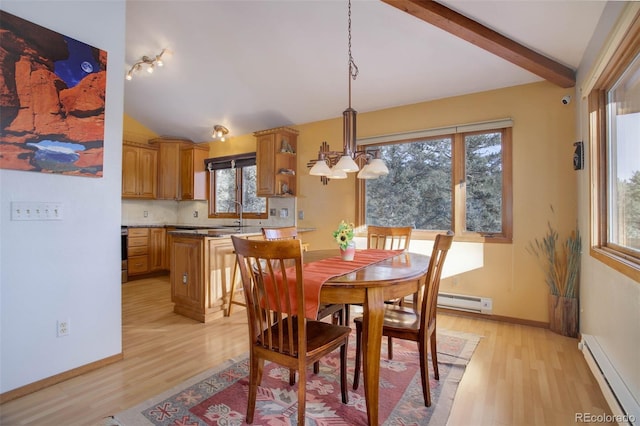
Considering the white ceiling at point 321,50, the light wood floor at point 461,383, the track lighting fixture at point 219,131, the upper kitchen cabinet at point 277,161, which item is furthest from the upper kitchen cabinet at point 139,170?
the light wood floor at point 461,383

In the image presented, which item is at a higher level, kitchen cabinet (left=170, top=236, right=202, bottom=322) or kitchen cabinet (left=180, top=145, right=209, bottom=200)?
kitchen cabinet (left=180, top=145, right=209, bottom=200)

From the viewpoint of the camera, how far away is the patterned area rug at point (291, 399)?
5.42 ft

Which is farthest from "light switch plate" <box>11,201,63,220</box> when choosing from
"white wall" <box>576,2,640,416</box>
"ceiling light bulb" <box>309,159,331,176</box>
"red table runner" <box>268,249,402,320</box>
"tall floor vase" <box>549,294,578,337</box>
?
"tall floor vase" <box>549,294,578,337</box>

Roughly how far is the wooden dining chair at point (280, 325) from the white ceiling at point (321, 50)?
1987 millimetres

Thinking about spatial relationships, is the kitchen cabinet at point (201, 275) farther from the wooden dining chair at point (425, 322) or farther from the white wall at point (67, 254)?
the wooden dining chair at point (425, 322)

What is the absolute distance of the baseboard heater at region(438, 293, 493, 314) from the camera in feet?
10.5

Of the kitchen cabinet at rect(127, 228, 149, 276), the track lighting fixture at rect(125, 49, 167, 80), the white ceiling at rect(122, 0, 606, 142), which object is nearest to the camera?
the white ceiling at rect(122, 0, 606, 142)

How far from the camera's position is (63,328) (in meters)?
2.06

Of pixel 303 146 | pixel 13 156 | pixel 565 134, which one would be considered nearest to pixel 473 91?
pixel 565 134

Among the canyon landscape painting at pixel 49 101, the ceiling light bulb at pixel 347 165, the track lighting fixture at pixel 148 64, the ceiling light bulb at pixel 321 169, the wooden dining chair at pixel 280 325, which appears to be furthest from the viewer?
the track lighting fixture at pixel 148 64

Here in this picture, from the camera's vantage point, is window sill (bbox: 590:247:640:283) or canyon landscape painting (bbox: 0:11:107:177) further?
canyon landscape painting (bbox: 0:11:107:177)

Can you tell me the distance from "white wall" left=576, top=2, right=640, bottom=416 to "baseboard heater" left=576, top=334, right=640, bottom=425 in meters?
0.04

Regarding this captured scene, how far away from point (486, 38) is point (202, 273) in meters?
3.26

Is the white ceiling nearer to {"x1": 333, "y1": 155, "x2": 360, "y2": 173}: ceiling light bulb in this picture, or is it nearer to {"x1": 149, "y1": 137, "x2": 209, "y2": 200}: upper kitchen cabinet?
{"x1": 149, "y1": 137, "x2": 209, "y2": 200}: upper kitchen cabinet
